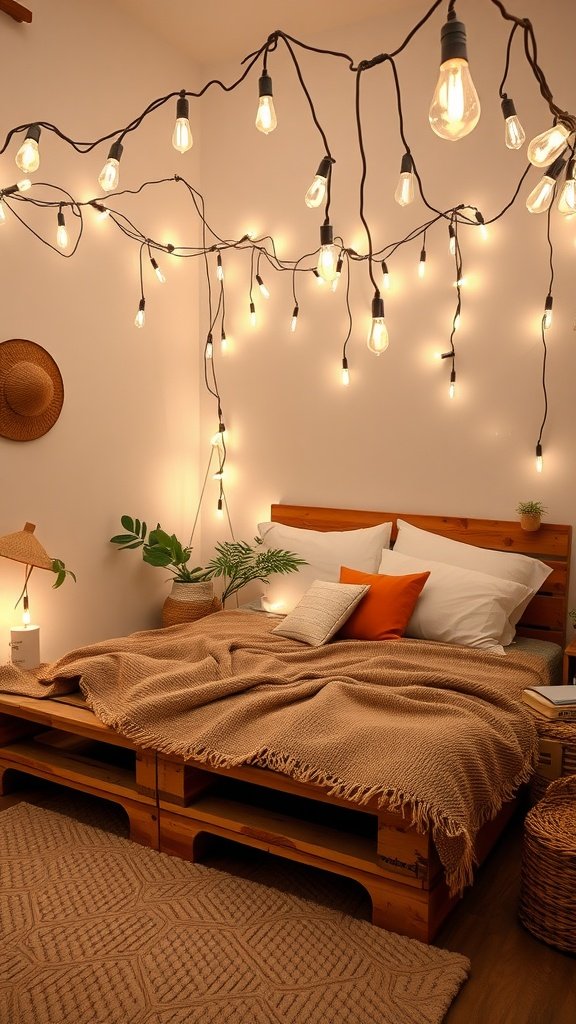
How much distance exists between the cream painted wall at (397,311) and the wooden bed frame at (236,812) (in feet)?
5.25

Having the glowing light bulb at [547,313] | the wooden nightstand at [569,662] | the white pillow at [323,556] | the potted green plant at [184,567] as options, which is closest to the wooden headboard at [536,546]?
the white pillow at [323,556]

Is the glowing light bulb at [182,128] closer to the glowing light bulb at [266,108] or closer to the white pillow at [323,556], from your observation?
the glowing light bulb at [266,108]

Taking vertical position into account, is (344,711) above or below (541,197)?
below

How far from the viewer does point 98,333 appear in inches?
144

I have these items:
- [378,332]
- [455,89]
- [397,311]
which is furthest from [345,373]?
[455,89]

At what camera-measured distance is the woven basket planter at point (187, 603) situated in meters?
3.76

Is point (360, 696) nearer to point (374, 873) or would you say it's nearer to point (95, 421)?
point (374, 873)

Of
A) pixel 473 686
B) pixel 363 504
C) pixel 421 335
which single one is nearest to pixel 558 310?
pixel 421 335

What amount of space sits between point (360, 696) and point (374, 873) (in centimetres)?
55

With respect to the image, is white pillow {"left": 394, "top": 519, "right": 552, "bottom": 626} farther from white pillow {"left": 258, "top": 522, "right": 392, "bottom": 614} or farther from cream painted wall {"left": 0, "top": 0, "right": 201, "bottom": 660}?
cream painted wall {"left": 0, "top": 0, "right": 201, "bottom": 660}

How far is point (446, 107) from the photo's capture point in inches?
49.5

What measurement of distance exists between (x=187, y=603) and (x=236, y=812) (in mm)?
1572

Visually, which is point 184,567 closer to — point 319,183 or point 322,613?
point 322,613

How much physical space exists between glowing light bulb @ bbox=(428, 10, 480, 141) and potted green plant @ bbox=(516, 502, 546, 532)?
230cm
